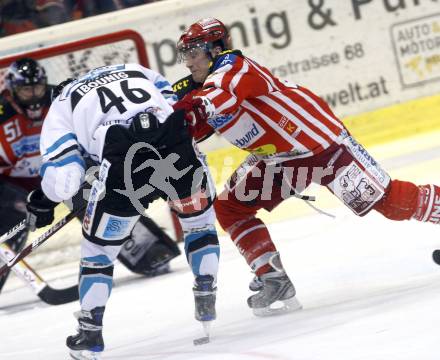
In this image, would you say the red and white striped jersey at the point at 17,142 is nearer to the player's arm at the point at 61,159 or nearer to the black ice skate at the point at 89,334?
the player's arm at the point at 61,159

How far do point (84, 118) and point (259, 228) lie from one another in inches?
36.5

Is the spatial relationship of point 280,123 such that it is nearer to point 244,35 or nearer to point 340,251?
point 340,251

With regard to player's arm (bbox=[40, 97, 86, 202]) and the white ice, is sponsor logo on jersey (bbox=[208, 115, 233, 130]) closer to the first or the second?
player's arm (bbox=[40, 97, 86, 202])

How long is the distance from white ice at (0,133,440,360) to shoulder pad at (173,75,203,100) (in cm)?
93

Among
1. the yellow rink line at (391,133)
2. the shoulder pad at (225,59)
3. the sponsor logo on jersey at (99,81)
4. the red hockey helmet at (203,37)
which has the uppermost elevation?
the red hockey helmet at (203,37)

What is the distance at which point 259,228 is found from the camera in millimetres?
4480

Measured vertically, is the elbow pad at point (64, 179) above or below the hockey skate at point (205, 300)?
above

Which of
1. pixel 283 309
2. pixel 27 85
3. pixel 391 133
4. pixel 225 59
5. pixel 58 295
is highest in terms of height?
pixel 225 59

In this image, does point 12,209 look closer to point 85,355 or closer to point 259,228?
point 259,228

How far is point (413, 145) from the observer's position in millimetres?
7816

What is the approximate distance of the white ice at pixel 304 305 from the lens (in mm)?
3463

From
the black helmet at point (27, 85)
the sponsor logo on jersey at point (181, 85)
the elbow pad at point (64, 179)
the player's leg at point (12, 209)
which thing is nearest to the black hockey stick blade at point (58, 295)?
the player's leg at point (12, 209)

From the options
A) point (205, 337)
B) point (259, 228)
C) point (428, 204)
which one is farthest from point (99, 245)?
point (428, 204)

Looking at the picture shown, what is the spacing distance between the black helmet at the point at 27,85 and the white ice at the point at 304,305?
1.01 meters
